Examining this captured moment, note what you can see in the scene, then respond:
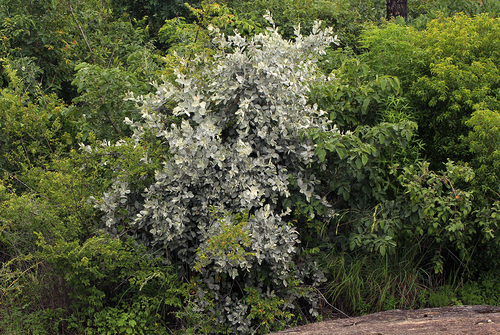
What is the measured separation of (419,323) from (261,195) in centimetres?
170

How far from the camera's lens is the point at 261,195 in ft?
14.2

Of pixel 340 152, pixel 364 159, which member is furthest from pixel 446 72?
pixel 340 152

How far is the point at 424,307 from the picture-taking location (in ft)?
15.0

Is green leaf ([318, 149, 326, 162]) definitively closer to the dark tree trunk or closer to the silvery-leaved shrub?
the silvery-leaved shrub

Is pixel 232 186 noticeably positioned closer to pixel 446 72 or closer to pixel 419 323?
pixel 419 323

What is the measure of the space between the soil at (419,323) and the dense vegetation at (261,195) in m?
0.29

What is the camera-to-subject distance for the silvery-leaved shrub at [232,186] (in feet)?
13.4

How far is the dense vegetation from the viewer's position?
406 centimetres

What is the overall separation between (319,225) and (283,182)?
1.90 feet

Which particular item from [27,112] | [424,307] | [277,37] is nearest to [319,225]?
[424,307]

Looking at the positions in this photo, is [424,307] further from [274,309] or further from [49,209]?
[49,209]

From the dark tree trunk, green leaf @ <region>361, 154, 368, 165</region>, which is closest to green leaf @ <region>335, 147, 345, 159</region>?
green leaf @ <region>361, 154, 368, 165</region>

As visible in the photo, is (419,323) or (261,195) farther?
(261,195)

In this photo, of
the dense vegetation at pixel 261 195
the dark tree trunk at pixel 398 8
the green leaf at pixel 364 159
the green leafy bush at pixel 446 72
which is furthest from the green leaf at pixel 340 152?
the dark tree trunk at pixel 398 8
